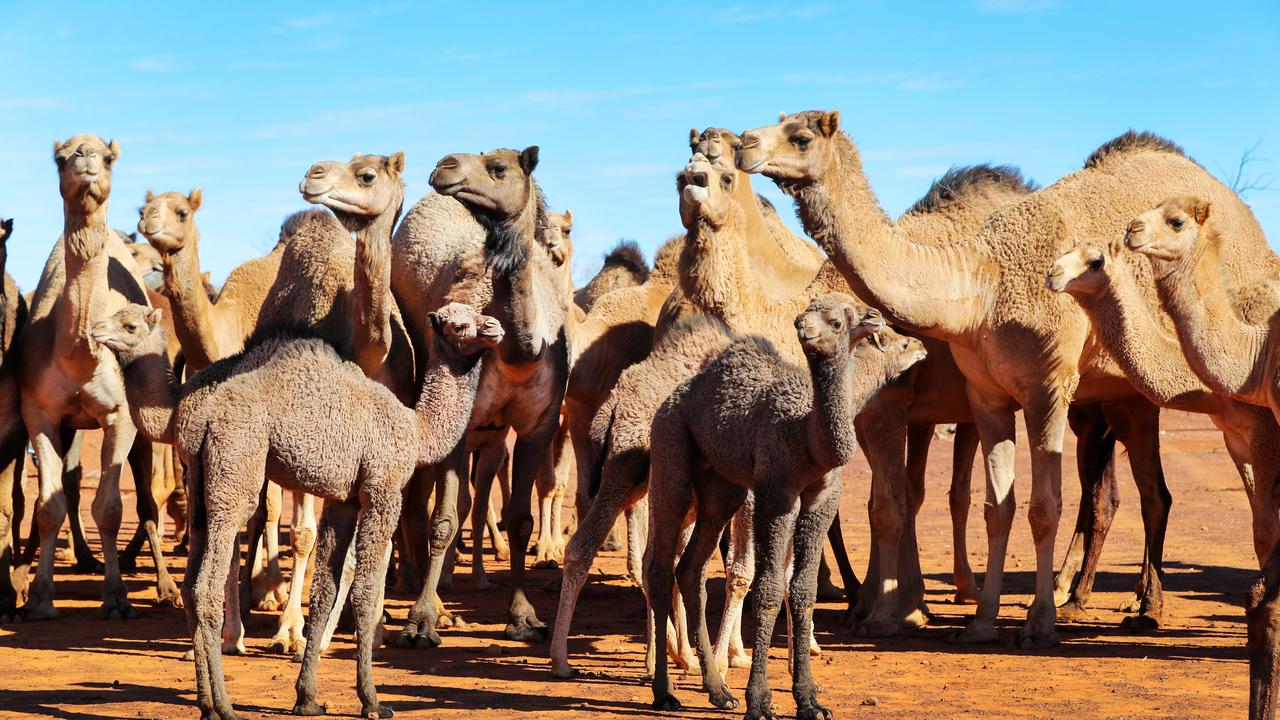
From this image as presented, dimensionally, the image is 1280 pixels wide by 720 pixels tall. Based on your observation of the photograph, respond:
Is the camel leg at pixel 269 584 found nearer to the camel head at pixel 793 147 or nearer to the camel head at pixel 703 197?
the camel head at pixel 703 197

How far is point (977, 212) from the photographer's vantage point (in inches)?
427

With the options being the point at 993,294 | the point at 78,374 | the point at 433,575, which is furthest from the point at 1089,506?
the point at 78,374

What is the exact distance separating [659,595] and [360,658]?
1.47 meters

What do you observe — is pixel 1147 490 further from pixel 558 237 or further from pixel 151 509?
pixel 151 509

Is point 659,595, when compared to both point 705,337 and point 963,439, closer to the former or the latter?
point 705,337

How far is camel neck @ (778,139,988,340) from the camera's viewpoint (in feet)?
30.6

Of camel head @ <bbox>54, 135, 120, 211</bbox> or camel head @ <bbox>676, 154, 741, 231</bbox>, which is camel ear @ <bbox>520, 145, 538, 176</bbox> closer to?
camel head @ <bbox>676, 154, 741, 231</bbox>

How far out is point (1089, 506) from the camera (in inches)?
447

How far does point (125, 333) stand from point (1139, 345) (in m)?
5.76

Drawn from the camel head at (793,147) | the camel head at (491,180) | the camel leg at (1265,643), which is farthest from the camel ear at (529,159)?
the camel leg at (1265,643)

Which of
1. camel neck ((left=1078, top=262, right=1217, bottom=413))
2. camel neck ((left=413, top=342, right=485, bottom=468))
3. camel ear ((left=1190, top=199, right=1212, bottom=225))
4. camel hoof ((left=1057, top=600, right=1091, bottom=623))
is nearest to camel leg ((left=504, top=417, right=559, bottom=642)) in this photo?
camel neck ((left=413, top=342, right=485, bottom=468))

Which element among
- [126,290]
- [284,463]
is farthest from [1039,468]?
[126,290]

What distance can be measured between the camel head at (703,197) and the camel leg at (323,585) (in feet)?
10.2

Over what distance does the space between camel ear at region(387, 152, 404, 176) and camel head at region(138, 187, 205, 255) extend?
1.66 metres
